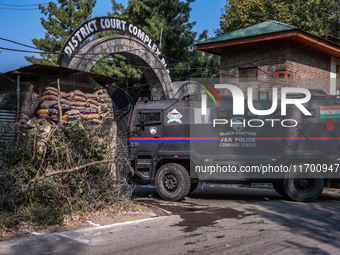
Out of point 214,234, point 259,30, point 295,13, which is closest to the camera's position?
point 214,234

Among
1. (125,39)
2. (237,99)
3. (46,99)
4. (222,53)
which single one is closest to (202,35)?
(222,53)

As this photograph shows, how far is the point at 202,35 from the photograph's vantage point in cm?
3425

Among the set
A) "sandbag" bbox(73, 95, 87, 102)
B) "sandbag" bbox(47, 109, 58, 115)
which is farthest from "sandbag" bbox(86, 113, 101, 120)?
"sandbag" bbox(47, 109, 58, 115)

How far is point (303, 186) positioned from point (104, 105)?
631cm

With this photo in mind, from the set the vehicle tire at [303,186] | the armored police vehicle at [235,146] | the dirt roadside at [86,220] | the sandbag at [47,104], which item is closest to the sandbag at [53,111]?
the sandbag at [47,104]

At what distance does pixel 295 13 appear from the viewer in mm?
31266

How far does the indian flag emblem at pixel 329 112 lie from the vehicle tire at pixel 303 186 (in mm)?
1765

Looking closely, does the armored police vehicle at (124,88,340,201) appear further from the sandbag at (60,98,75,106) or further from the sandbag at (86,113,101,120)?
the sandbag at (60,98,75,106)

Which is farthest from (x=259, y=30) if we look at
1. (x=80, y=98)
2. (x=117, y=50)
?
(x=80, y=98)

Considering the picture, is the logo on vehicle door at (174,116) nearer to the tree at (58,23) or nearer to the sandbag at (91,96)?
the sandbag at (91,96)

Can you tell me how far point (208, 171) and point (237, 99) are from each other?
7.69ft

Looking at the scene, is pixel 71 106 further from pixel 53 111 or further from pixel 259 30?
pixel 259 30

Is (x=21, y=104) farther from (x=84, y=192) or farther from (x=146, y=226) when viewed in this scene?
(x=146, y=226)

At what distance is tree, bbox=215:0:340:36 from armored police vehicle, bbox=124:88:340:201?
1989 centimetres
